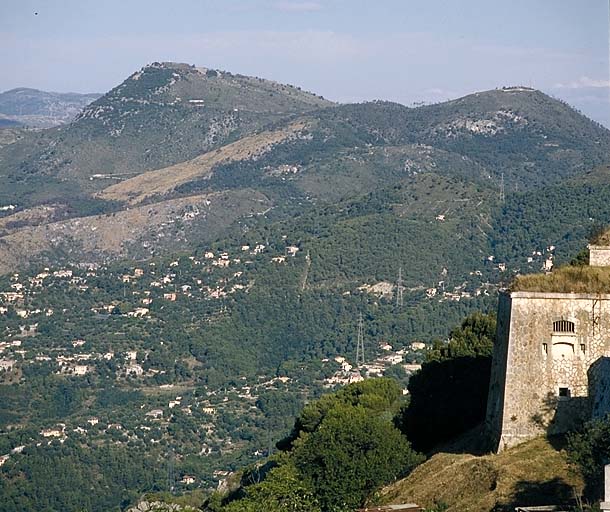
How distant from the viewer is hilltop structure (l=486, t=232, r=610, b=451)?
29.4 meters

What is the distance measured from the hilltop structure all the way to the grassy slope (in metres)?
0.56

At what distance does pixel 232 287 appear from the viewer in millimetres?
177375

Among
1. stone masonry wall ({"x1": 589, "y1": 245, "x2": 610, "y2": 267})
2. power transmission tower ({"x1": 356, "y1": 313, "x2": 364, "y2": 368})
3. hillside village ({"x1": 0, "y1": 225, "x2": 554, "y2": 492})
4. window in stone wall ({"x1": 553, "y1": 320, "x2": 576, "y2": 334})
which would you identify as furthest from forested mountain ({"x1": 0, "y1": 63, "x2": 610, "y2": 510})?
window in stone wall ({"x1": 553, "y1": 320, "x2": 576, "y2": 334})

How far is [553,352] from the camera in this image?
2958 centimetres

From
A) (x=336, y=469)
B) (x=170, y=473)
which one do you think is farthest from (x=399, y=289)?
(x=336, y=469)

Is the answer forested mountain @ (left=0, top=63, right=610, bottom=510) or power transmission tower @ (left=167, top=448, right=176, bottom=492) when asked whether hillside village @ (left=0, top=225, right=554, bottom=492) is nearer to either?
forested mountain @ (left=0, top=63, right=610, bottom=510)

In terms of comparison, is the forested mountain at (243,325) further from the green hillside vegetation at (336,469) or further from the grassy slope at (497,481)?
the grassy slope at (497,481)

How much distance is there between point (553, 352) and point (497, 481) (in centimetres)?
298

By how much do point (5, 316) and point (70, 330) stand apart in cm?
1225

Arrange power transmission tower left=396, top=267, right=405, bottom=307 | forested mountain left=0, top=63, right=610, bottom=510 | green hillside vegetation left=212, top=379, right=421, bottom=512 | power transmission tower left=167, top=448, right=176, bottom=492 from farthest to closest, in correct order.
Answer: power transmission tower left=396, top=267, right=405, bottom=307 < forested mountain left=0, top=63, right=610, bottom=510 < power transmission tower left=167, top=448, right=176, bottom=492 < green hillside vegetation left=212, top=379, right=421, bottom=512

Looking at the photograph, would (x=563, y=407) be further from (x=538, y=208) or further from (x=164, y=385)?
(x=538, y=208)

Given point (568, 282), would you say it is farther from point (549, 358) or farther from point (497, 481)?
point (497, 481)

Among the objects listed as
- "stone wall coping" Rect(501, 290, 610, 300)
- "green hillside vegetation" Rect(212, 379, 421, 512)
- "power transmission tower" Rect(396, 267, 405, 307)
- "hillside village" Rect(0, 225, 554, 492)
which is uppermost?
"stone wall coping" Rect(501, 290, 610, 300)

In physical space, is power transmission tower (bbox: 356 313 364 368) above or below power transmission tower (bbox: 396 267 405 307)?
below
